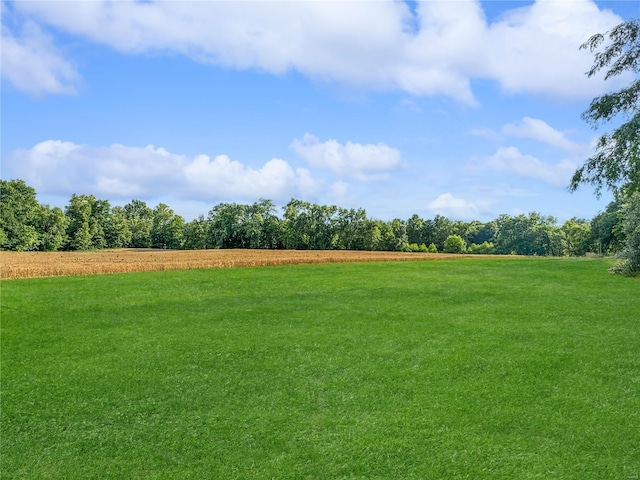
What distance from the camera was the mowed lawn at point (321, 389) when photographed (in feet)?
15.1

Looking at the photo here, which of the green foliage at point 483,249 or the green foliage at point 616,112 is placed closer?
the green foliage at point 616,112

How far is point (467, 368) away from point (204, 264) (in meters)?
20.6

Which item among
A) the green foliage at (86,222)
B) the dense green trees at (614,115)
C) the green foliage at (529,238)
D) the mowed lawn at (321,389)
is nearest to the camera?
the mowed lawn at (321,389)

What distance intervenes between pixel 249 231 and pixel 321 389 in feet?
180

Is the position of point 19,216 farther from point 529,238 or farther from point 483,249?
point 529,238

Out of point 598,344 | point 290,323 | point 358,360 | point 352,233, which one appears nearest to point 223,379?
point 358,360

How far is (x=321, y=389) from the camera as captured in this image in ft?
21.1

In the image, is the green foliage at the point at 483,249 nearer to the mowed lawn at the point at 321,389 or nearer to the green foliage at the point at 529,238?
the green foliage at the point at 529,238

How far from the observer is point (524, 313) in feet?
37.5

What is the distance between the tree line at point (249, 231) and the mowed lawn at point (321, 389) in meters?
40.0

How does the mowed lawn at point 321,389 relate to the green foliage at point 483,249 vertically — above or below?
below

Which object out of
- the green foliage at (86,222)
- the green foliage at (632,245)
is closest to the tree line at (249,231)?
the green foliage at (86,222)

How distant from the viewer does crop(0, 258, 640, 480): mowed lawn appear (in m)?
4.60

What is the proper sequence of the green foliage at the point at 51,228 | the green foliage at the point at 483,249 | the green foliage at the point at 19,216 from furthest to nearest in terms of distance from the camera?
the green foliage at the point at 483,249 < the green foliage at the point at 51,228 < the green foliage at the point at 19,216
